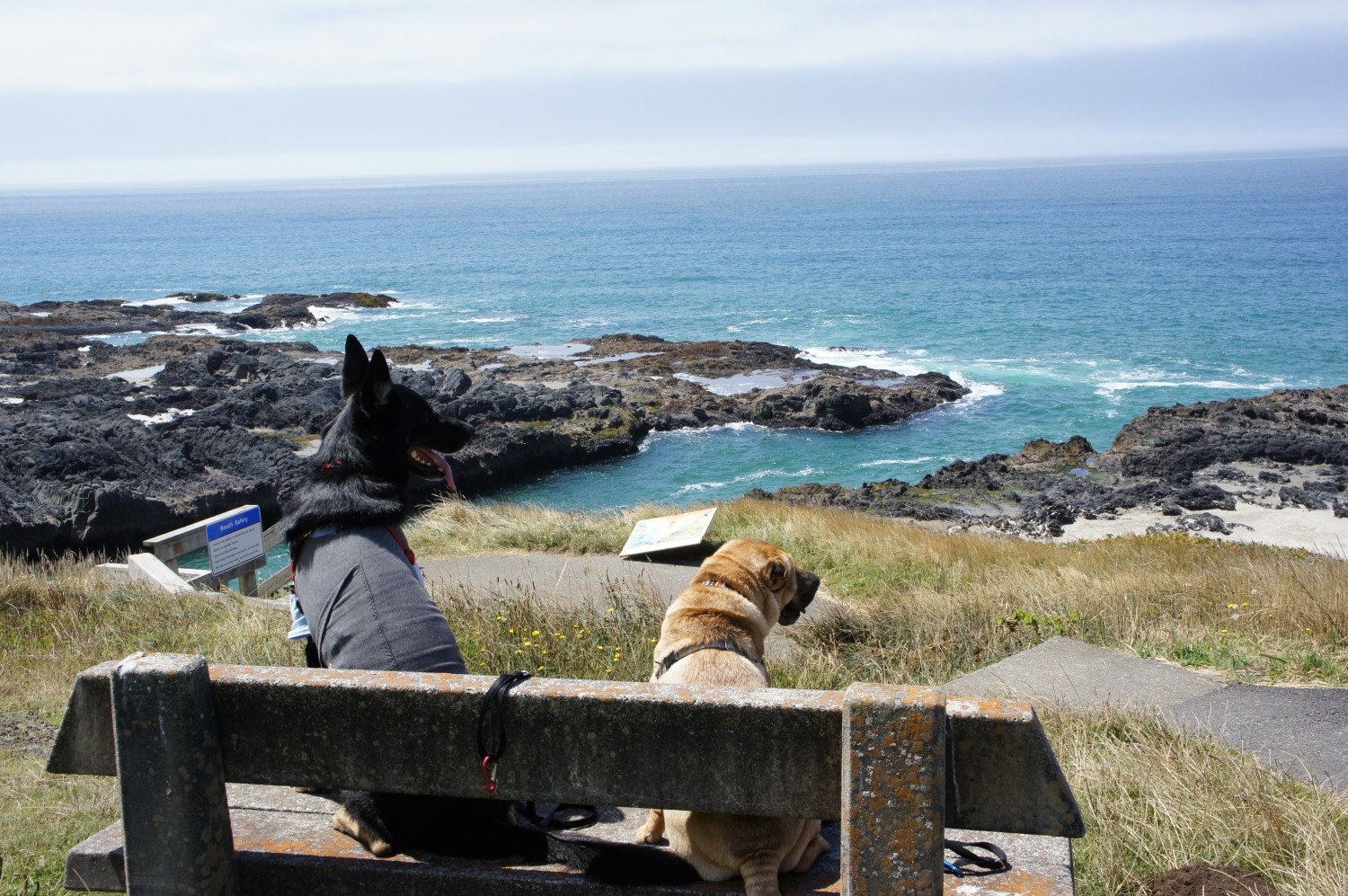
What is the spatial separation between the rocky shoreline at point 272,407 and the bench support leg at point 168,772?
17366 millimetres

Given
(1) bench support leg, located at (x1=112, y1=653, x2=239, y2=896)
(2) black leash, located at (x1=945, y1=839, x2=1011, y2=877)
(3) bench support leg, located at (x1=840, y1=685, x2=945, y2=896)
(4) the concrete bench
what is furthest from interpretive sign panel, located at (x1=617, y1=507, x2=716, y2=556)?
(3) bench support leg, located at (x1=840, y1=685, x2=945, y2=896)

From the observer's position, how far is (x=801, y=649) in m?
7.54

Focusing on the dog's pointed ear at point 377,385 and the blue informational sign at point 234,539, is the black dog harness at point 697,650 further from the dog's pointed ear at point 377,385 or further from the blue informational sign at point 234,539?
the blue informational sign at point 234,539

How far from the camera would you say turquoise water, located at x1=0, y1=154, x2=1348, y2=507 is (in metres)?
33.1

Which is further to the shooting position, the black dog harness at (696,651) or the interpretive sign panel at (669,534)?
the interpretive sign panel at (669,534)

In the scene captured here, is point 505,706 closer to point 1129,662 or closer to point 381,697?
point 381,697

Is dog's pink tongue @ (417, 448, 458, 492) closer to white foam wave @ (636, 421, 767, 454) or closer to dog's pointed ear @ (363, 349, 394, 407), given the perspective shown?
dog's pointed ear @ (363, 349, 394, 407)

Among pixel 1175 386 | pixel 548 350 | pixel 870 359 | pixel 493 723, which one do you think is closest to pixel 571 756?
pixel 493 723

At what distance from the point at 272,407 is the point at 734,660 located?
103 ft

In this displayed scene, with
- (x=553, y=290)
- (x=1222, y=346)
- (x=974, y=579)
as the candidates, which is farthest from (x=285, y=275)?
(x=974, y=579)

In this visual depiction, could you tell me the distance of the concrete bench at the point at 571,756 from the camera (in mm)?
2121

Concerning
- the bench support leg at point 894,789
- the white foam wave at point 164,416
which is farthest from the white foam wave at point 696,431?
the bench support leg at point 894,789

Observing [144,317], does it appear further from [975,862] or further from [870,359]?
[975,862]

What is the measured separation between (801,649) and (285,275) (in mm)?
95362
